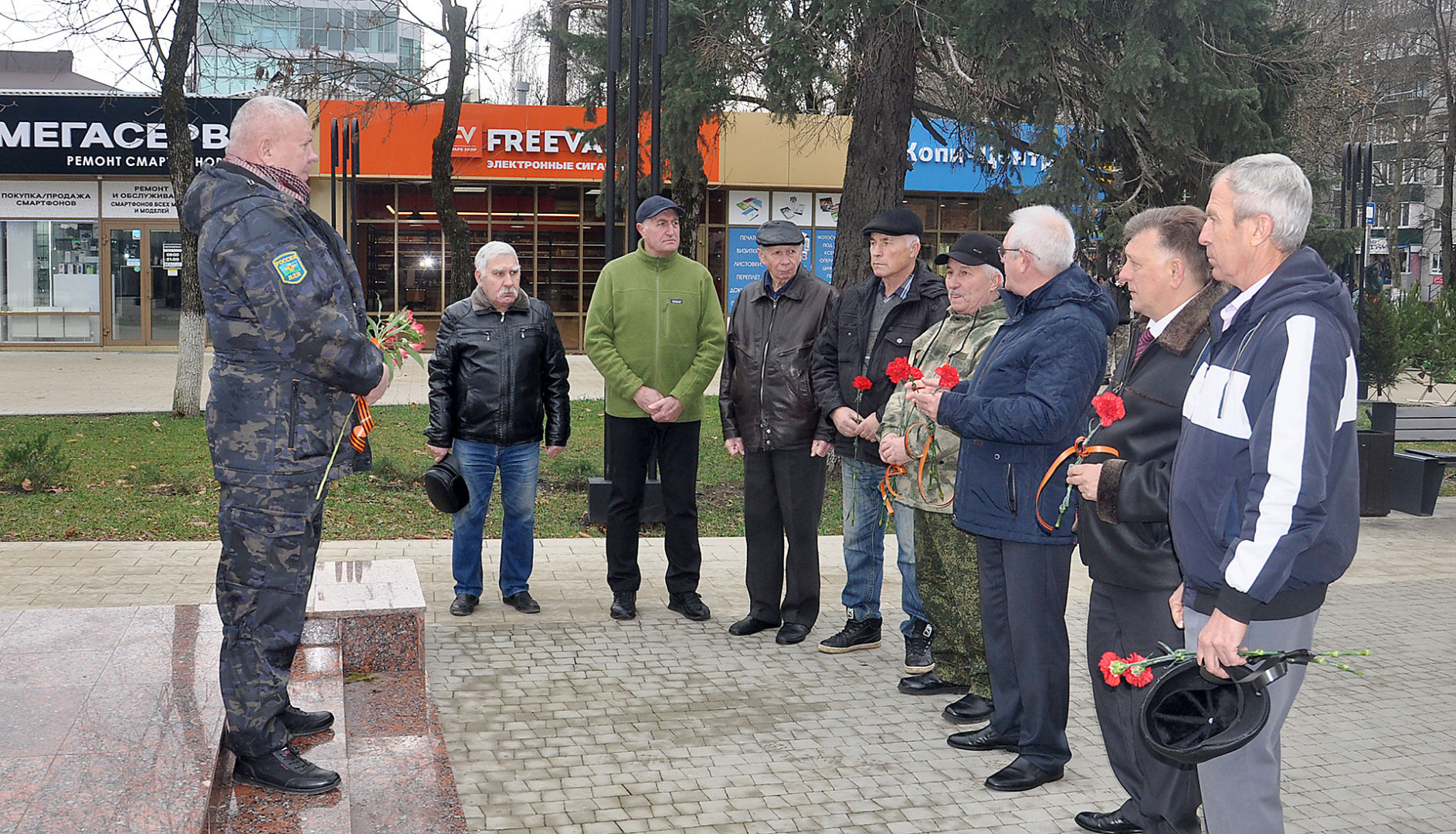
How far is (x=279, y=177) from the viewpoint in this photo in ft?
12.9

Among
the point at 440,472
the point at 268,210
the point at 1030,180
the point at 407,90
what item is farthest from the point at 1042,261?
the point at 1030,180

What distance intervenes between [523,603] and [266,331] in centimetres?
343

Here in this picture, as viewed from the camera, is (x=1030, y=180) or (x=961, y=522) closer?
(x=961, y=522)

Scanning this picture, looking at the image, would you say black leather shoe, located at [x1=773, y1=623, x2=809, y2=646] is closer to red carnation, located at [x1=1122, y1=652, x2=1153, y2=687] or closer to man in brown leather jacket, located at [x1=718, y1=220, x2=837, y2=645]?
man in brown leather jacket, located at [x1=718, y1=220, x2=837, y2=645]

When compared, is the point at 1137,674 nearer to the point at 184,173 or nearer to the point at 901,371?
the point at 901,371

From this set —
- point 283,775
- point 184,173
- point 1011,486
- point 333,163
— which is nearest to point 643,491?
point 1011,486

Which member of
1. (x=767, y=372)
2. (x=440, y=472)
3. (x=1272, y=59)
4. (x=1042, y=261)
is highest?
(x=1272, y=59)

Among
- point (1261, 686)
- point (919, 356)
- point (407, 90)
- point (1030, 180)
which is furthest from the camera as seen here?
point (1030, 180)

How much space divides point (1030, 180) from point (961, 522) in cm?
2214

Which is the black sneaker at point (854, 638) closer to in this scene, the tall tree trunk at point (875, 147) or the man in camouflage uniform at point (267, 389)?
the man in camouflage uniform at point (267, 389)

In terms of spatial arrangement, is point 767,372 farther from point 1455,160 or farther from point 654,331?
point 1455,160

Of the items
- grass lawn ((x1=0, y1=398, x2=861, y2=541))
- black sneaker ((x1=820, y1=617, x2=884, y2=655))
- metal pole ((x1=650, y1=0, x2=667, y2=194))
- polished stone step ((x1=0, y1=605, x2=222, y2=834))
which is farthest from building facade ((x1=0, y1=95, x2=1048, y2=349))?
polished stone step ((x1=0, y1=605, x2=222, y2=834))

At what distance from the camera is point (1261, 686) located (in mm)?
3010

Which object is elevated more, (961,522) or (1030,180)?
(1030,180)
